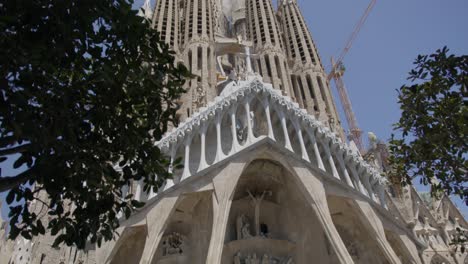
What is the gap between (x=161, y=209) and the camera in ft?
45.0

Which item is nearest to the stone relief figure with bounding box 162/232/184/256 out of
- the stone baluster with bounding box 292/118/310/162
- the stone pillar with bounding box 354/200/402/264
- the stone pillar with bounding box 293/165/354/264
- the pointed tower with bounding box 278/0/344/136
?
the stone pillar with bounding box 293/165/354/264

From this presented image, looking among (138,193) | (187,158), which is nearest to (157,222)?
(138,193)

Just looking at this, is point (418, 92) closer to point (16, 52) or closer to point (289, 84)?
point (16, 52)

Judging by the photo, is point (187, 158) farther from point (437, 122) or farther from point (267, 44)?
point (267, 44)

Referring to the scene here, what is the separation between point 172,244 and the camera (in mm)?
15086

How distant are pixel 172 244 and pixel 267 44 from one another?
15.3 metres

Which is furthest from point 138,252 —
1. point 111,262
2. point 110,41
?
point 110,41

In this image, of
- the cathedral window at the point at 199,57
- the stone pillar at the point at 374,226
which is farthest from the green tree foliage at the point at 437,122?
the cathedral window at the point at 199,57

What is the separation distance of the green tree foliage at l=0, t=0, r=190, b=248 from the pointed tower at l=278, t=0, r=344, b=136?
59.9 ft

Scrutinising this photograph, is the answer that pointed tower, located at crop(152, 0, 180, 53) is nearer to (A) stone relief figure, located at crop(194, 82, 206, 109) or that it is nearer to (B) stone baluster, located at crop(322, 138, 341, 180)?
(A) stone relief figure, located at crop(194, 82, 206, 109)

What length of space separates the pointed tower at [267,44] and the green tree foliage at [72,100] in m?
18.3

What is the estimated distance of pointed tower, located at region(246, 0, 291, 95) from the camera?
24750 mm

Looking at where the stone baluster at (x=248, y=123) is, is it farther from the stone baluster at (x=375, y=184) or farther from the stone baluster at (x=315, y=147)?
the stone baluster at (x=375, y=184)

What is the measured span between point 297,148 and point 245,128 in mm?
2095
